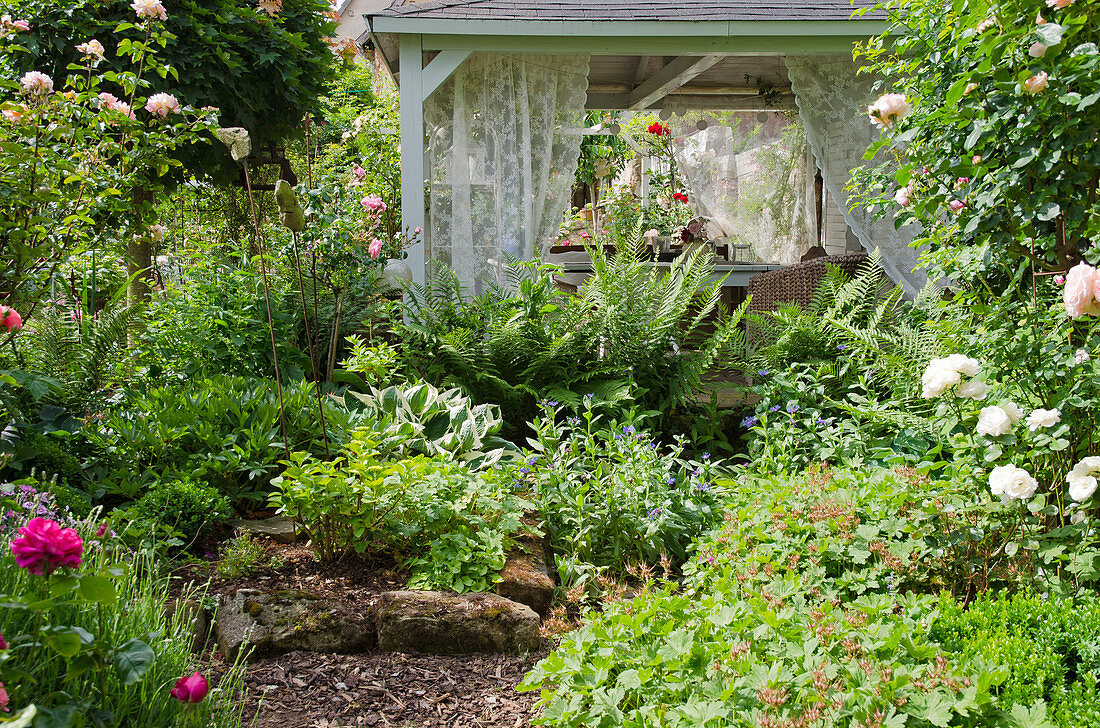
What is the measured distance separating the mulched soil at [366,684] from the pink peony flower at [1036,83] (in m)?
1.99

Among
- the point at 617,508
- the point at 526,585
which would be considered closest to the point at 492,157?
the point at 617,508

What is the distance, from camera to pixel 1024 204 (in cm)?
222

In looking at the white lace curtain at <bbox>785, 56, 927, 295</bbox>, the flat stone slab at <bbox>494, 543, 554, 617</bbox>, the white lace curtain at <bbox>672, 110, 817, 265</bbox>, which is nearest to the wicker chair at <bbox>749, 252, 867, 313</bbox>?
the white lace curtain at <bbox>785, 56, 927, 295</bbox>

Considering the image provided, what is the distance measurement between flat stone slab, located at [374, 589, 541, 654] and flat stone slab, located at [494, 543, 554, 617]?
166 millimetres

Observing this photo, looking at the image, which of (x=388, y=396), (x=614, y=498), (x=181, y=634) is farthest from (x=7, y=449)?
(x=614, y=498)

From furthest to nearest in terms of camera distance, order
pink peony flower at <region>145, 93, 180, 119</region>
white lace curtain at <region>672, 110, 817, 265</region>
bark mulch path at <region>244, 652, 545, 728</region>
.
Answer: white lace curtain at <region>672, 110, 817, 265</region>
pink peony flower at <region>145, 93, 180, 119</region>
bark mulch path at <region>244, 652, 545, 728</region>

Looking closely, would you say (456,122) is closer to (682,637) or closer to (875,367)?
(875,367)

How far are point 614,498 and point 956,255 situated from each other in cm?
138

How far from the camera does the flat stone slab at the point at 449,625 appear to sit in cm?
219

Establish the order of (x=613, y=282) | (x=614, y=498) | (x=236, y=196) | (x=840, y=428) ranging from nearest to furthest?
(x=614, y=498)
(x=840, y=428)
(x=613, y=282)
(x=236, y=196)

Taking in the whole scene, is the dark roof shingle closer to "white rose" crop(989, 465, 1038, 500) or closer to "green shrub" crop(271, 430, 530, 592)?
"green shrub" crop(271, 430, 530, 592)

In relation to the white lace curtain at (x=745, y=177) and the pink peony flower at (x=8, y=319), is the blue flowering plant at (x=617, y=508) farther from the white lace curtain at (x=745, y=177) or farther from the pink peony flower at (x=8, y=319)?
the white lace curtain at (x=745, y=177)

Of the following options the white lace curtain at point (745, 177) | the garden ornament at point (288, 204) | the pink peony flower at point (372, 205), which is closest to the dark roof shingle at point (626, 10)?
the pink peony flower at point (372, 205)

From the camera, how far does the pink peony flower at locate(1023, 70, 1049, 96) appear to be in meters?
2.02
